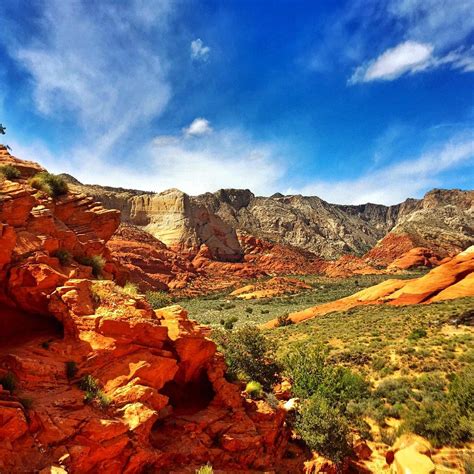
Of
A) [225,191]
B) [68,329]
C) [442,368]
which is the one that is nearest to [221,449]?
[68,329]

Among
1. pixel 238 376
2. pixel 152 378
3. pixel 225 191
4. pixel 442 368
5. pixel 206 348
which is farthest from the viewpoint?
pixel 225 191

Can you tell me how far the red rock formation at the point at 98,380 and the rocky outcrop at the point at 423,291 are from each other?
113 feet

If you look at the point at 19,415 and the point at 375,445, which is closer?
the point at 19,415

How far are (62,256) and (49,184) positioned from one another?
3909 millimetres

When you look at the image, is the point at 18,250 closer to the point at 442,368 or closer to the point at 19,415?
the point at 19,415

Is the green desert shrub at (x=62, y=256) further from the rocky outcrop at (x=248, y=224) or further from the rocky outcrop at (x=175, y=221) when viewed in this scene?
the rocky outcrop at (x=248, y=224)

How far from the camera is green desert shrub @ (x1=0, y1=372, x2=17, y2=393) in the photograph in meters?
6.78

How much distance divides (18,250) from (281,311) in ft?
158

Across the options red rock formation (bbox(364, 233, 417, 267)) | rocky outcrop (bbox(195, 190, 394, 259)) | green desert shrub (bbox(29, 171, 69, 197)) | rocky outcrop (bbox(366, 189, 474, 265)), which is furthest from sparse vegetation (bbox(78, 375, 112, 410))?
rocky outcrop (bbox(195, 190, 394, 259))

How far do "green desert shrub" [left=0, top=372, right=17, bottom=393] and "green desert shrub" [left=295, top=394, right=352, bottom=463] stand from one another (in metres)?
9.53

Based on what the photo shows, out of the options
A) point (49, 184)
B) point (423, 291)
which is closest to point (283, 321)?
point (423, 291)

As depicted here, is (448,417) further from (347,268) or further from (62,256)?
(347,268)

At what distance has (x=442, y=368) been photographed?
2128cm

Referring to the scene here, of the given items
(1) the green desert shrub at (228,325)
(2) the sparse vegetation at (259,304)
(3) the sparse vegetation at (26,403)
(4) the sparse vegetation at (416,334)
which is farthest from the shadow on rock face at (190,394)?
(2) the sparse vegetation at (259,304)
